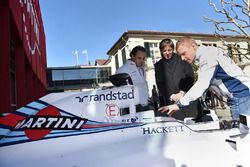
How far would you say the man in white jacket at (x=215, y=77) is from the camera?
312 centimetres

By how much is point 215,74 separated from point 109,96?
4.25ft

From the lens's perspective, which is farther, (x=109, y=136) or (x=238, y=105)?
(x=238, y=105)

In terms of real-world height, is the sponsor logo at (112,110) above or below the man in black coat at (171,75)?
below

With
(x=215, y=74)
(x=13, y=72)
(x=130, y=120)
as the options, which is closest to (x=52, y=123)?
(x=130, y=120)

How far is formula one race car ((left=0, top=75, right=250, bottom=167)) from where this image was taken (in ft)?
8.15

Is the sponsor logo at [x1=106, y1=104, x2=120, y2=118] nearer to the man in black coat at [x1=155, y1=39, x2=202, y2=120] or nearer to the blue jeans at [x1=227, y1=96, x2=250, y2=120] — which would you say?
the man in black coat at [x1=155, y1=39, x2=202, y2=120]

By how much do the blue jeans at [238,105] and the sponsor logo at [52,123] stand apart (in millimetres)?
1845

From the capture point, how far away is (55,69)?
31.9 metres

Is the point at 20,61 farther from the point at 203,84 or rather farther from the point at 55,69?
the point at 55,69

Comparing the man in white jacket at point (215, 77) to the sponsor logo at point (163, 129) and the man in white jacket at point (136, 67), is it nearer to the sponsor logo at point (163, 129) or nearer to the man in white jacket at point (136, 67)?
the sponsor logo at point (163, 129)

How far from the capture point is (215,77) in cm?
326

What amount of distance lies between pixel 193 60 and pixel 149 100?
2.53 feet

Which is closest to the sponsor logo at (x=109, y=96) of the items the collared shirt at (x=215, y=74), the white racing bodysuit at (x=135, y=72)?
the collared shirt at (x=215, y=74)

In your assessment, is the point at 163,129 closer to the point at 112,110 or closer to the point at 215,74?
the point at 112,110
